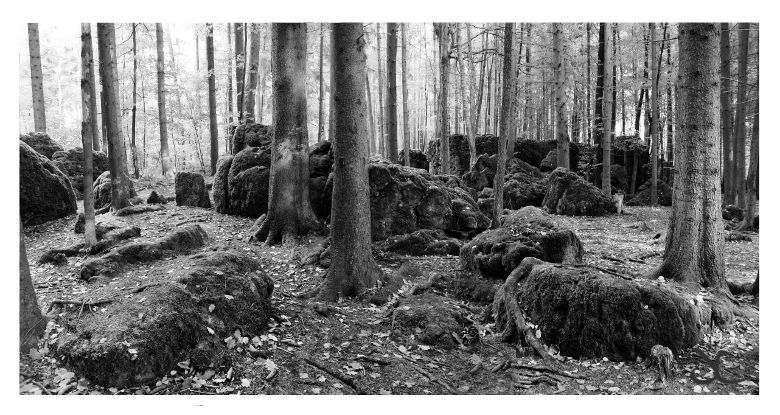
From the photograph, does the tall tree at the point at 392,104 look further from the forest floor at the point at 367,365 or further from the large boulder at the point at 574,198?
the forest floor at the point at 367,365

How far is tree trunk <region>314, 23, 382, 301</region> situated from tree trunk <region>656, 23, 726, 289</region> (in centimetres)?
384

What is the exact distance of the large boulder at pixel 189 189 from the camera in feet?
33.0

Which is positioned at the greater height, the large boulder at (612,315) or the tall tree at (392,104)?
the tall tree at (392,104)

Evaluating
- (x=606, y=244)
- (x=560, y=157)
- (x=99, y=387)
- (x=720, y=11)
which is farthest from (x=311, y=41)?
(x=99, y=387)

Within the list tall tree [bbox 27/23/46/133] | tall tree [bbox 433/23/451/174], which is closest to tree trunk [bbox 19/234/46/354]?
tall tree [bbox 433/23/451/174]

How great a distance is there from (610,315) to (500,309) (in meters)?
1.20

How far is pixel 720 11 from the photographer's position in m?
4.99

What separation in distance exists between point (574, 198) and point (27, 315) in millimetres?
11792

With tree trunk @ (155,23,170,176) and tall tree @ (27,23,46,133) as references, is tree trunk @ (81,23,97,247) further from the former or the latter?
tree trunk @ (155,23,170,176)

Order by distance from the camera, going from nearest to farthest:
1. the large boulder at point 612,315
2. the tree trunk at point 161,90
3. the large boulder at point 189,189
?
the large boulder at point 612,315, the large boulder at point 189,189, the tree trunk at point 161,90

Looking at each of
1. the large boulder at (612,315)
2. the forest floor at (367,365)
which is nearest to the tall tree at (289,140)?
the forest floor at (367,365)

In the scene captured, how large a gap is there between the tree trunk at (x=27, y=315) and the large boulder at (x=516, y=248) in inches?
202

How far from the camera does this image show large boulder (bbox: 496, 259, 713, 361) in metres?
4.49

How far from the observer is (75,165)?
1227 cm
